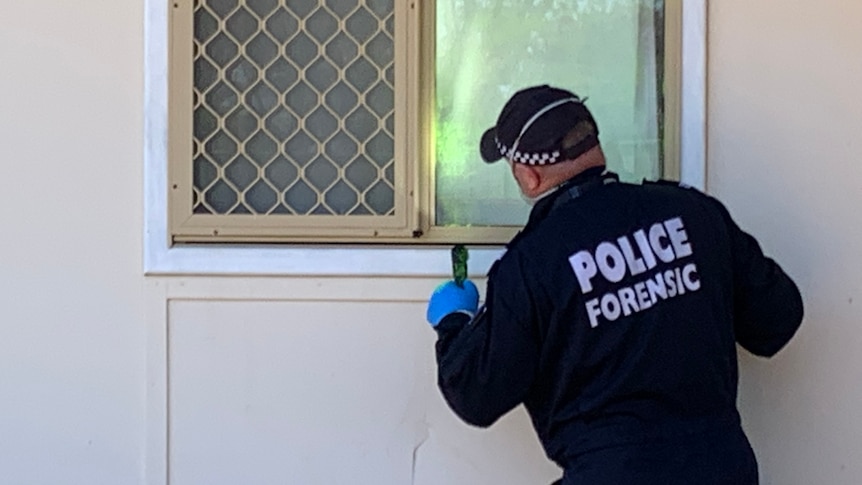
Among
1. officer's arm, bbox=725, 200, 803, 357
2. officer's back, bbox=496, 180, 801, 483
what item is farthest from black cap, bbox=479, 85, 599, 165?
officer's arm, bbox=725, 200, 803, 357

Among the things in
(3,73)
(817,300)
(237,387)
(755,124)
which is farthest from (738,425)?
(3,73)

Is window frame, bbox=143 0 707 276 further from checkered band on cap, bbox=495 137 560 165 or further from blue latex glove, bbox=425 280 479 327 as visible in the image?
checkered band on cap, bbox=495 137 560 165

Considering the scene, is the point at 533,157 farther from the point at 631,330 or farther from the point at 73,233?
the point at 73,233

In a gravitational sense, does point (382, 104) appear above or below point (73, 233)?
above

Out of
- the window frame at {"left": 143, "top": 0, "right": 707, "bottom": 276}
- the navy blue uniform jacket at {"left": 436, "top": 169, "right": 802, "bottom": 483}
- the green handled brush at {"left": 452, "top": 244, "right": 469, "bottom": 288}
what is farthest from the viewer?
the window frame at {"left": 143, "top": 0, "right": 707, "bottom": 276}

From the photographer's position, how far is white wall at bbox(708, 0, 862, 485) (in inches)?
107

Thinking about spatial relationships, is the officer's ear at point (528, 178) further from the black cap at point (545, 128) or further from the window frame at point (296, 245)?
the window frame at point (296, 245)

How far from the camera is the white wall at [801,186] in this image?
8.89ft

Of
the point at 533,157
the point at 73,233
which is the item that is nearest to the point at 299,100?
the point at 73,233

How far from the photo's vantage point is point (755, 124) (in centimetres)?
272

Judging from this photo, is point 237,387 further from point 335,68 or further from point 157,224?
point 335,68

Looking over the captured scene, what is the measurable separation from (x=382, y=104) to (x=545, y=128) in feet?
2.19

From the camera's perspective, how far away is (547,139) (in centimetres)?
222

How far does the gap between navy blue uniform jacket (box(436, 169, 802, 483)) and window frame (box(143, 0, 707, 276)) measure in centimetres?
53
